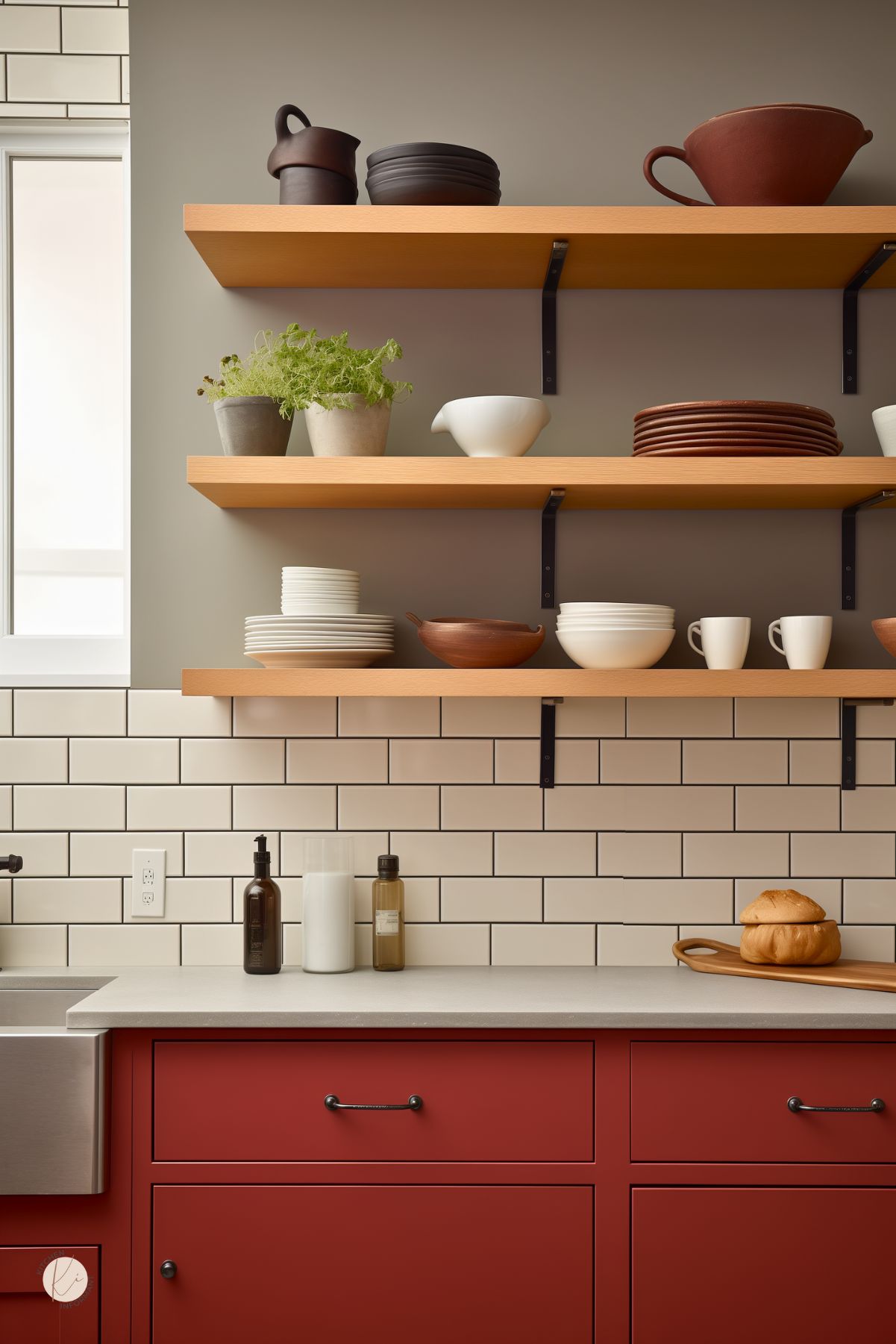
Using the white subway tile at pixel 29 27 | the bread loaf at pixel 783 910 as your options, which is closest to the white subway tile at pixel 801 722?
the bread loaf at pixel 783 910

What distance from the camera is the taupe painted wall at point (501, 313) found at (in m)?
2.24

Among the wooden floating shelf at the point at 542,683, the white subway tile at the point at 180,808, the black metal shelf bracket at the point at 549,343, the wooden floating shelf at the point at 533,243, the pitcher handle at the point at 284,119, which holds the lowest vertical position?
the white subway tile at the point at 180,808

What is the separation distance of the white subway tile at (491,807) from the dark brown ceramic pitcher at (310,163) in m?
1.18

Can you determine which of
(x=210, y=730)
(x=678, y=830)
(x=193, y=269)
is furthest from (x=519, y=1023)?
(x=193, y=269)

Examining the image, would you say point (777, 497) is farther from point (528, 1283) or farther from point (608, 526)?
point (528, 1283)

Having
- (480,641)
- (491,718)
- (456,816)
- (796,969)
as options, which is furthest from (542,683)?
(796,969)

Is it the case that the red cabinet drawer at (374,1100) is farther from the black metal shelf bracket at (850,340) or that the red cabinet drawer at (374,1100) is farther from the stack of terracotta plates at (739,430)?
the black metal shelf bracket at (850,340)

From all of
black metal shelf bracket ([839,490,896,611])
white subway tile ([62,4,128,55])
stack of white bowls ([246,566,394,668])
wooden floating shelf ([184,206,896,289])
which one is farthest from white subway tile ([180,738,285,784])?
white subway tile ([62,4,128,55])

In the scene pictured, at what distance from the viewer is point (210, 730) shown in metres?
2.22

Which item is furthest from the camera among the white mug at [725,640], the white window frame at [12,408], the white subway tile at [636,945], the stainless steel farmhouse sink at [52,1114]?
the white window frame at [12,408]

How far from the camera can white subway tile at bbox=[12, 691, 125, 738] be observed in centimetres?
223

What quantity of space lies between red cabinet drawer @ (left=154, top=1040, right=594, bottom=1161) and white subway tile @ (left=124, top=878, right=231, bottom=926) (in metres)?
0.49

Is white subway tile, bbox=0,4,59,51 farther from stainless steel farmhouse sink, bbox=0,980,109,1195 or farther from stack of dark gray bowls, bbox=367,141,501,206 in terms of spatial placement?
stainless steel farmhouse sink, bbox=0,980,109,1195

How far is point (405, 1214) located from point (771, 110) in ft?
6.64
